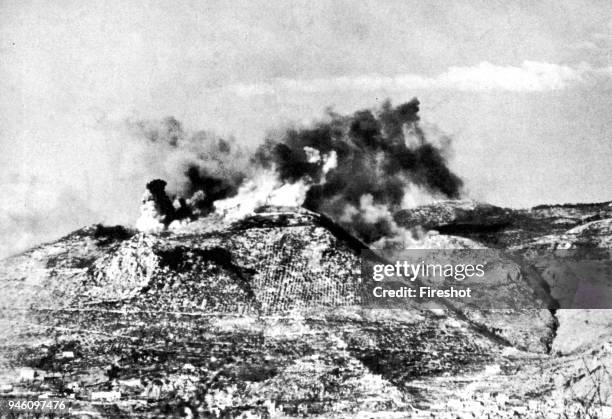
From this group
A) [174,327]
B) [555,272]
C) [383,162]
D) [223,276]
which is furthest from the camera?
[383,162]

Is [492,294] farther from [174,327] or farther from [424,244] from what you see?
[174,327]

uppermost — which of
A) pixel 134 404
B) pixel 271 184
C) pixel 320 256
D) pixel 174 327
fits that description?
pixel 271 184

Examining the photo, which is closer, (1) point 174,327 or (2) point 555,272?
(1) point 174,327

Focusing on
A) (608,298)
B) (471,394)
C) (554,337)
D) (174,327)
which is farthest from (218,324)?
(608,298)

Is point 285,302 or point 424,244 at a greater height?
point 424,244

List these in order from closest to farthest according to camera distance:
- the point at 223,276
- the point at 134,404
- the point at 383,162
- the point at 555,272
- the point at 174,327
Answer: the point at 134,404 → the point at 174,327 → the point at 223,276 → the point at 555,272 → the point at 383,162

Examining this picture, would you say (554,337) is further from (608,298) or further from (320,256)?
(320,256)
